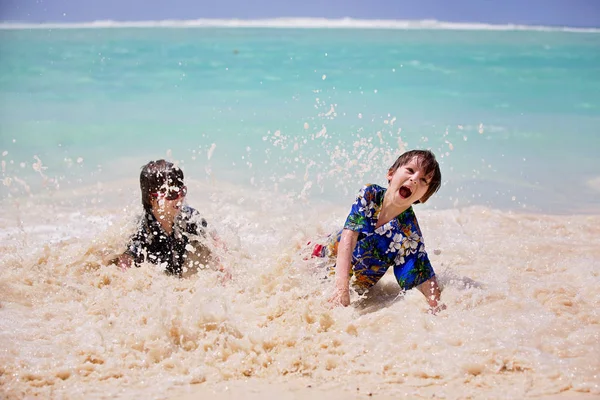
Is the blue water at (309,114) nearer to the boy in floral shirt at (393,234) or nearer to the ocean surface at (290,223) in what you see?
the ocean surface at (290,223)

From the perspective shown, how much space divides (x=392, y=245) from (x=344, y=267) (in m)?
0.30

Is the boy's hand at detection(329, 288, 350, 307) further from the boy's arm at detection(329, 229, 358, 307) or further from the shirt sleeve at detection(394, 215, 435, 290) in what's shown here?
the shirt sleeve at detection(394, 215, 435, 290)

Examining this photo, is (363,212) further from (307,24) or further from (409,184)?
(307,24)

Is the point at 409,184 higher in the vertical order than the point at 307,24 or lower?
lower

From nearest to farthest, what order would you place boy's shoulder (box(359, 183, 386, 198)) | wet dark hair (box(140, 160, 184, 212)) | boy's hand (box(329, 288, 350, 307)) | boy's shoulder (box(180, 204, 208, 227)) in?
boy's hand (box(329, 288, 350, 307))
boy's shoulder (box(359, 183, 386, 198))
wet dark hair (box(140, 160, 184, 212))
boy's shoulder (box(180, 204, 208, 227))

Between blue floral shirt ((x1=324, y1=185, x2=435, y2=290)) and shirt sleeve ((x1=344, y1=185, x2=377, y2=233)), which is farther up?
shirt sleeve ((x1=344, y1=185, x2=377, y2=233))

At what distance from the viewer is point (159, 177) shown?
367cm

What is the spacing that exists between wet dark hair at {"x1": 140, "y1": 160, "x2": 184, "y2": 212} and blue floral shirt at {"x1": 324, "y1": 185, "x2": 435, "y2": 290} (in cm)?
110

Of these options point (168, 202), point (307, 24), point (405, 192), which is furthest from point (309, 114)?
point (307, 24)

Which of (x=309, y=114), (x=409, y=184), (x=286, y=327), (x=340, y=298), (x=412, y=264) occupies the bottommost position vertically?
(x=286, y=327)

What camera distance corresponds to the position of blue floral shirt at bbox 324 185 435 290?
10.4 feet

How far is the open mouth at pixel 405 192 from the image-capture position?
10.0ft

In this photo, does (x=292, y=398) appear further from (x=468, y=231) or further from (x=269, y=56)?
(x=269, y=56)

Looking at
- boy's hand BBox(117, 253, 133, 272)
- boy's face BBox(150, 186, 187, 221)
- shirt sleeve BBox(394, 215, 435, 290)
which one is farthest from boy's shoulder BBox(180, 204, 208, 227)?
shirt sleeve BBox(394, 215, 435, 290)
